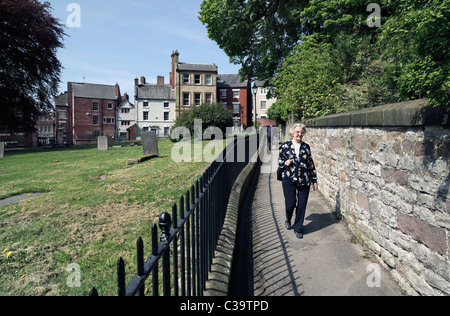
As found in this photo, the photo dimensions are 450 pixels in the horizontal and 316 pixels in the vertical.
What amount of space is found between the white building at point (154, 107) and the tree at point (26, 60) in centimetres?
2218

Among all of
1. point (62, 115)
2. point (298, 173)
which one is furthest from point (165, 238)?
point (62, 115)

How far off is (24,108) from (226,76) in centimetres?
3636

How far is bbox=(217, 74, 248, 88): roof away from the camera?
5203 cm

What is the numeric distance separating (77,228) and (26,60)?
27.8 m

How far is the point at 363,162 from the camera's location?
4.61 m

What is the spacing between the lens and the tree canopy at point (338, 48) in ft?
8.09

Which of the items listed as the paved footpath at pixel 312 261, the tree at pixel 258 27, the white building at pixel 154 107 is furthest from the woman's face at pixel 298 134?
the white building at pixel 154 107

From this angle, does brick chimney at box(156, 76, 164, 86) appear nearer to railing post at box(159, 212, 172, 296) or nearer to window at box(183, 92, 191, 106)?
window at box(183, 92, 191, 106)

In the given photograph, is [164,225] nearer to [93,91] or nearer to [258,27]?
[258,27]

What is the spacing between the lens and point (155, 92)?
170 ft

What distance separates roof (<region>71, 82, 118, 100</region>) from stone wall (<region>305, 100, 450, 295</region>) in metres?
58.3

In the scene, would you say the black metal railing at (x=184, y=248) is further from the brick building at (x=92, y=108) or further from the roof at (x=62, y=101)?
the roof at (x=62, y=101)

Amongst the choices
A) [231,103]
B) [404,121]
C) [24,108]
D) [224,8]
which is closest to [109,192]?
[404,121]
